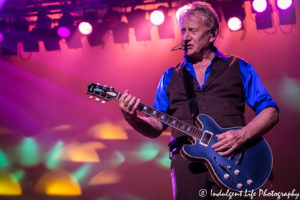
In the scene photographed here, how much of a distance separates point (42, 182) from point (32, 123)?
1052 millimetres

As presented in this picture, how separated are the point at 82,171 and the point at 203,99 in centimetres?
322

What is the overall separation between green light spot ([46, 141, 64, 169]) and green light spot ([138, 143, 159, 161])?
1.42m

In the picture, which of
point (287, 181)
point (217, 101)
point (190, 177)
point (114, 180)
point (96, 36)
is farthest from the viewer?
point (96, 36)

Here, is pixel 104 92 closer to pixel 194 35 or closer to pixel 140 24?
pixel 194 35

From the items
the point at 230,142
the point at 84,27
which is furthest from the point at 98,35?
the point at 230,142

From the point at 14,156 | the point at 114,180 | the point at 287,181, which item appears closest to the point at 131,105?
the point at 114,180

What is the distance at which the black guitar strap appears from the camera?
227 centimetres

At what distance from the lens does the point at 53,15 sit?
5285mm

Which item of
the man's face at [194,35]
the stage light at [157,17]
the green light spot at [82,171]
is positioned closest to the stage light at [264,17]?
the stage light at [157,17]

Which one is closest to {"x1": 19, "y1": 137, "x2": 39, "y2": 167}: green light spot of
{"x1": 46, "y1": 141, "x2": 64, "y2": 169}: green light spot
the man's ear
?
{"x1": 46, "y1": 141, "x2": 64, "y2": 169}: green light spot

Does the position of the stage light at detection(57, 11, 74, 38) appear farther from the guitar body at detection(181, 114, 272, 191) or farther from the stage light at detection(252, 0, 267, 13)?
the guitar body at detection(181, 114, 272, 191)

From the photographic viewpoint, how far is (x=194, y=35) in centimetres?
254

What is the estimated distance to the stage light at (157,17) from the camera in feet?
15.2

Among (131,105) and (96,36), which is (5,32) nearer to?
(96,36)
